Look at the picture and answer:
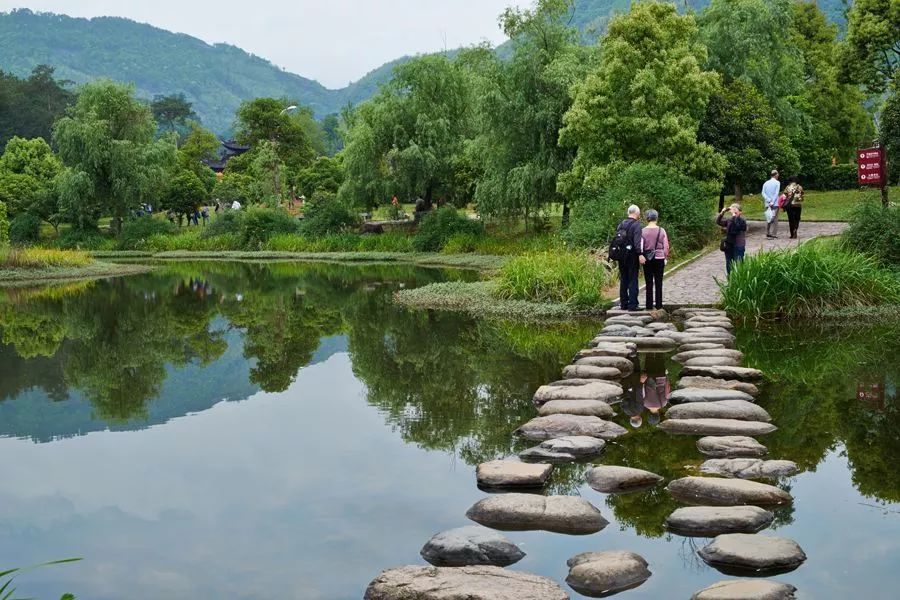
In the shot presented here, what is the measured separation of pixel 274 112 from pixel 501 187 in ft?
128

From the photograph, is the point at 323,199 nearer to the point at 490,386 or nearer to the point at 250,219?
the point at 250,219

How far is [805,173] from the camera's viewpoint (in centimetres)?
3566

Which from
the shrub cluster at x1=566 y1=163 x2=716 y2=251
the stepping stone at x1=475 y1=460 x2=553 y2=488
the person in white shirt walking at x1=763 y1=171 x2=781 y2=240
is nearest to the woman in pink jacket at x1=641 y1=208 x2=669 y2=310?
the shrub cluster at x1=566 y1=163 x2=716 y2=251

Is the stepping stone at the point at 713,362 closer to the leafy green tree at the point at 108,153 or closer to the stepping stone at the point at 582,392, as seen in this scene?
the stepping stone at the point at 582,392

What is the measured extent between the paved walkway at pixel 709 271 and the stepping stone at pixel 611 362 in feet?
13.2

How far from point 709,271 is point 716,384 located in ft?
30.6

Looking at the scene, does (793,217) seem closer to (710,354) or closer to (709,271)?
(709,271)

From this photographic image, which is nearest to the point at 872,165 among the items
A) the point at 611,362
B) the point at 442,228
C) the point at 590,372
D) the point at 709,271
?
the point at 709,271

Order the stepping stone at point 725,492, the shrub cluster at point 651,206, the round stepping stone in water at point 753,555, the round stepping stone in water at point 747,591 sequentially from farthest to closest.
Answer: the shrub cluster at point 651,206, the stepping stone at point 725,492, the round stepping stone in water at point 753,555, the round stepping stone in water at point 747,591

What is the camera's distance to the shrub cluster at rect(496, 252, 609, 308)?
15227mm

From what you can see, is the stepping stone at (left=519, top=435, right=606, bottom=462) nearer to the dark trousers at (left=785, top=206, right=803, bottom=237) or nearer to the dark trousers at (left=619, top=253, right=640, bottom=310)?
the dark trousers at (left=619, top=253, right=640, bottom=310)

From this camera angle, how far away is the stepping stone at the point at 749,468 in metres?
6.51

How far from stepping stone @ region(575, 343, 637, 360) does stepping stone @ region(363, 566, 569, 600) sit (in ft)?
19.3

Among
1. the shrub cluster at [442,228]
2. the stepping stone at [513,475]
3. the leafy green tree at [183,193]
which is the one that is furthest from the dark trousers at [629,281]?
the leafy green tree at [183,193]
